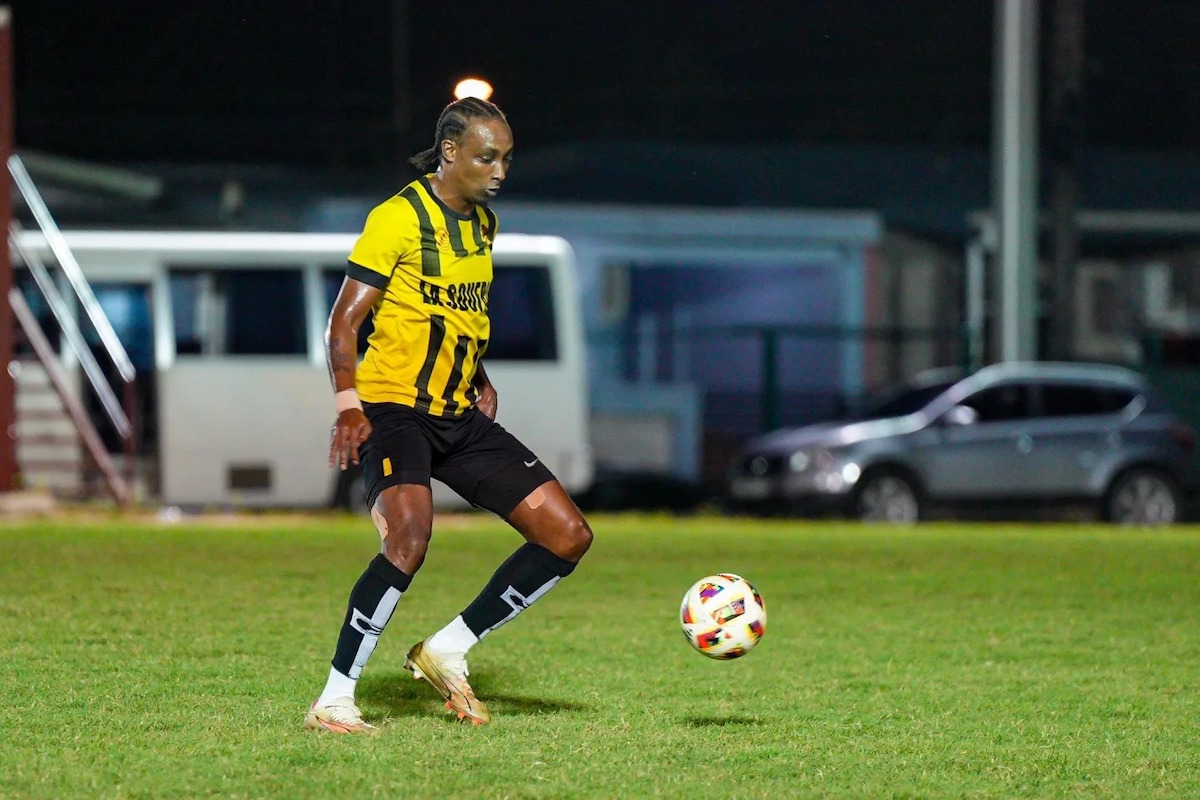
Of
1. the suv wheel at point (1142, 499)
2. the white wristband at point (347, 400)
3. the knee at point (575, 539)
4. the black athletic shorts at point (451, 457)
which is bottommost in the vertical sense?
the suv wheel at point (1142, 499)

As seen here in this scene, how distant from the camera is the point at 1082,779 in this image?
5203 mm

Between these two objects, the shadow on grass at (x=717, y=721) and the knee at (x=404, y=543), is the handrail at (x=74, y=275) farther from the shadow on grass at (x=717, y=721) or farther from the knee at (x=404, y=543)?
the shadow on grass at (x=717, y=721)

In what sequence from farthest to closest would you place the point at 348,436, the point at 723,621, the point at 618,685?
the point at 618,685 → the point at 723,621 → the point at 348,436

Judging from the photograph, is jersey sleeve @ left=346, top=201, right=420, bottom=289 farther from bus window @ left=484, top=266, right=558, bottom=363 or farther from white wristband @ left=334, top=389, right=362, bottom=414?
bus window @ left=484, top=266, right=558, bottom=363

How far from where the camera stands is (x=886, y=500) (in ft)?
58.6

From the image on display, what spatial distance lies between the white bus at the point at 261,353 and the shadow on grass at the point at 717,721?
491 inches

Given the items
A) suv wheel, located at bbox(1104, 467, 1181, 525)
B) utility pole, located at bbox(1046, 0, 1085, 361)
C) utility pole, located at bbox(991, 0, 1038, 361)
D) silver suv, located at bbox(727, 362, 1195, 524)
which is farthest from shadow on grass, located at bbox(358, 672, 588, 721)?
utility pole, located at bbox(1046, 0, 1085, 361)

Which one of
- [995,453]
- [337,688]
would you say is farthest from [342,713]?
[995,453]

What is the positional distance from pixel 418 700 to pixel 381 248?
1.70m

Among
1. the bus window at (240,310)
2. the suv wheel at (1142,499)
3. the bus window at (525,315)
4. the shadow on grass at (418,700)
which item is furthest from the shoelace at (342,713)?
the suv wheel at (1142,499)

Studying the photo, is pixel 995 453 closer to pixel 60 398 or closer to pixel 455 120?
pixel 60 398

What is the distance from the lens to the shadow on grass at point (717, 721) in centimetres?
598

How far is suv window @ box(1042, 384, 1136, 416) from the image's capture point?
18438 mm

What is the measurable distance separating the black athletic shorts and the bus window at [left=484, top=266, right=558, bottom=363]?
13190 mm
